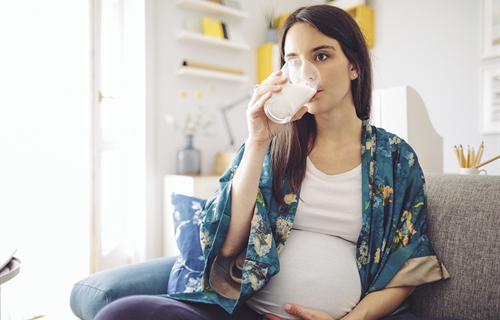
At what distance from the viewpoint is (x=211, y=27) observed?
2.91 metres

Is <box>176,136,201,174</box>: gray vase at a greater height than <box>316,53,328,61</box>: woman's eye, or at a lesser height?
lesser

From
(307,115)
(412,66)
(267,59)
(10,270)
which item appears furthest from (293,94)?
(267,59)

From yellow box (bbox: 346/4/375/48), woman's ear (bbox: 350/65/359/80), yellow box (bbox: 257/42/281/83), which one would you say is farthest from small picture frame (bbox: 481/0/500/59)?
woman's ear (bbox: 350/65/359/80)

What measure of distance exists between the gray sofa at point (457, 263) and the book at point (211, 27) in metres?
2.23

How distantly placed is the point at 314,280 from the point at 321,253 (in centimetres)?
7

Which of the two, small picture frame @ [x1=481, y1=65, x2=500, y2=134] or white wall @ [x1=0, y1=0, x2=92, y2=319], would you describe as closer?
white wall @ [x1=0, y1=0, x2=92, y2=319]

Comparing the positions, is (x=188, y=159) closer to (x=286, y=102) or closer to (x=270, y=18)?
(x=270, y=18)

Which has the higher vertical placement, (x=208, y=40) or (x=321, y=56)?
(x=208, y=40)

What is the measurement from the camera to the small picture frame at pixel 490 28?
2.36 metres

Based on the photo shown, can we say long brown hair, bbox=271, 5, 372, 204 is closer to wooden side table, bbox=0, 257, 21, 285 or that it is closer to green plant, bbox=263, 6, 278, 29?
wooden side table, bbox=0, 257, 21, 285

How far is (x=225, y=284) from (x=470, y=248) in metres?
0.65

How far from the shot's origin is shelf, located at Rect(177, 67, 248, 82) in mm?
2734

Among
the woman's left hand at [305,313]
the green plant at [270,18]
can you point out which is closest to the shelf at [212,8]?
the green plant at [270,18]

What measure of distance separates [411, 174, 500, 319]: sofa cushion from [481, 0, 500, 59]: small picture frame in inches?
70.0
